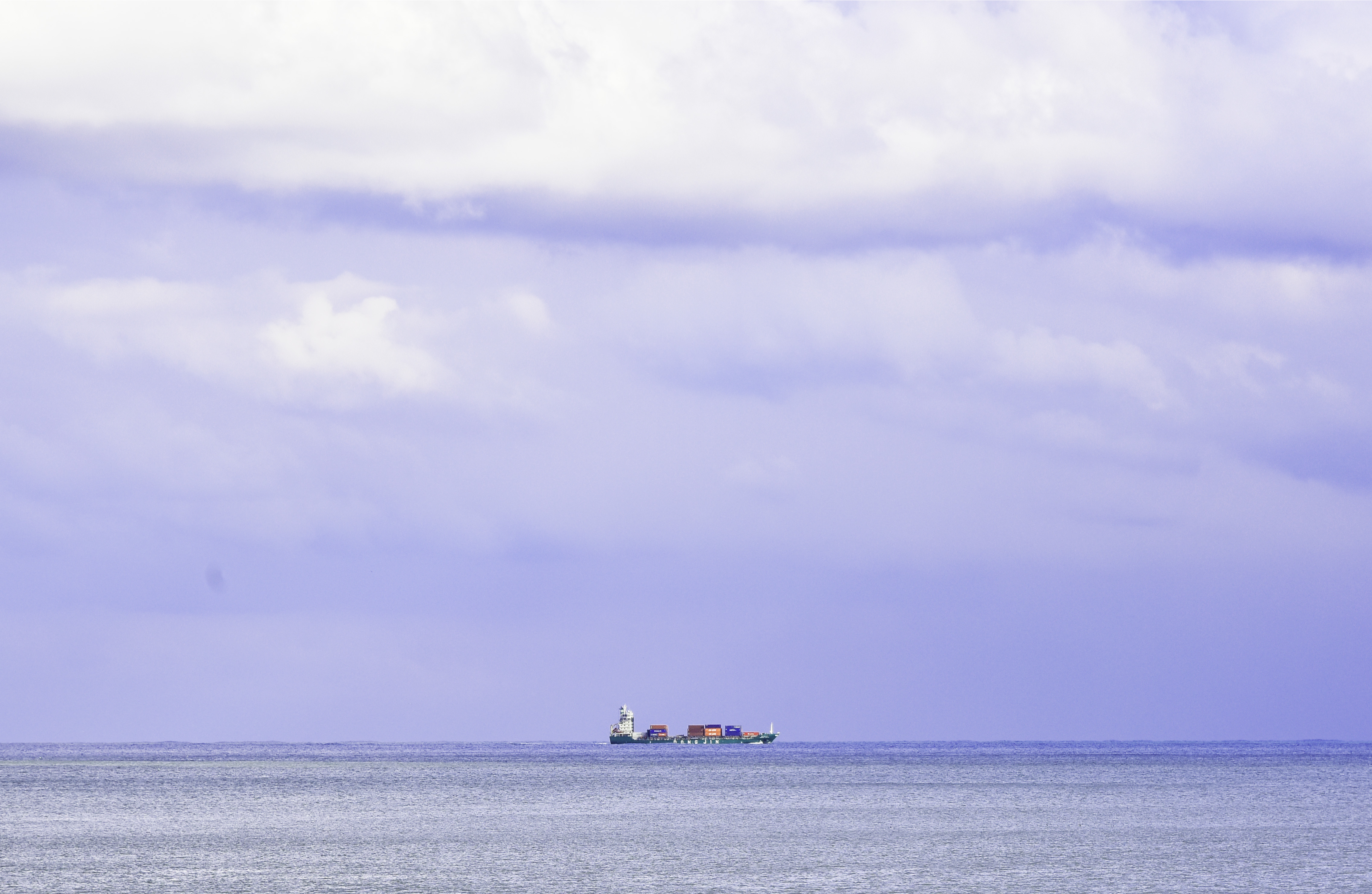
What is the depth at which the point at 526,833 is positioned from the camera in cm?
10794

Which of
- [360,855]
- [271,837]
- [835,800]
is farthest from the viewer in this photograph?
[835,800]

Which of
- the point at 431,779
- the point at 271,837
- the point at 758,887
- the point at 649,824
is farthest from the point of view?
the point at 431,779

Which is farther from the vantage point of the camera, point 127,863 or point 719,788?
point 719,788

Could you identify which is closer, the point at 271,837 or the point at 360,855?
the point at 360,855

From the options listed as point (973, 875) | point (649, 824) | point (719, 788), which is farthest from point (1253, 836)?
point (719, 788)

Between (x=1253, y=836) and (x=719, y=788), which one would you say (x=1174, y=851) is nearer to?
(x=1253, y=836)

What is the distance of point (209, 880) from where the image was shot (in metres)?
78.7

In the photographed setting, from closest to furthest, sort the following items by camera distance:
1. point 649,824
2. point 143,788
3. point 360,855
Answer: point 360,855, point 649,824, point 143,788

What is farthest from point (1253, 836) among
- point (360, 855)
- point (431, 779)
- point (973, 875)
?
point (431, 779)

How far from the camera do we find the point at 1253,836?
104375mm

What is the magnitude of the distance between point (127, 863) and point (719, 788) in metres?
93.9

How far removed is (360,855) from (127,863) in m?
12.7

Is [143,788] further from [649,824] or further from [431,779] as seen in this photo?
[649,824]

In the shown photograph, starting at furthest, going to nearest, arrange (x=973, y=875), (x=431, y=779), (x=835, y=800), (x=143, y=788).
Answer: (x=431, y=779) → (x=143, y=788) → (x=835, y=800) → (x=973, y=875)
